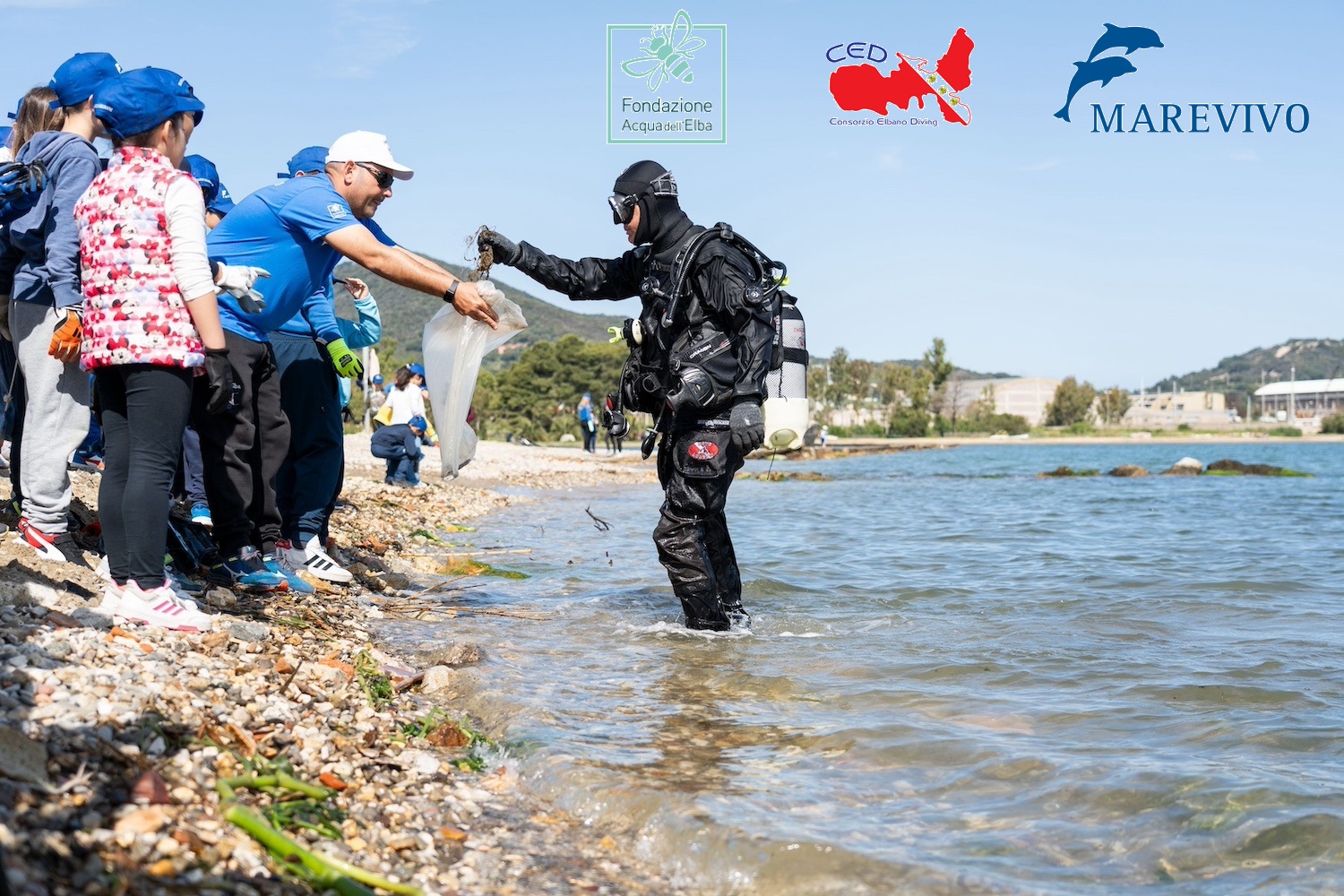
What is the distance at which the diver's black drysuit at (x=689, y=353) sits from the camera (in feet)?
17.9

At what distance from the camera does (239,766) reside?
2.92 m

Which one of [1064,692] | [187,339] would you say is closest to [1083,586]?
[1064,692]

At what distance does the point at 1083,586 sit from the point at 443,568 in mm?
4891

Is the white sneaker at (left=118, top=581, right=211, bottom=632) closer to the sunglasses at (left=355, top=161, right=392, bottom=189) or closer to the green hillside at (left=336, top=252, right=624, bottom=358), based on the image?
the sunglasses at (left=355, top=161, right=392, bottom=189)

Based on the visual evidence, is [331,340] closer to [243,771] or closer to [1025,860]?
[243,771]

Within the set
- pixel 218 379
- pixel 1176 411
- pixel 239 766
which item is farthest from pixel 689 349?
pixel 1176 411

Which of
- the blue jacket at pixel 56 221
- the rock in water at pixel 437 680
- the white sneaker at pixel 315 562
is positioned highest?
the blue jacket at pixel 56 221

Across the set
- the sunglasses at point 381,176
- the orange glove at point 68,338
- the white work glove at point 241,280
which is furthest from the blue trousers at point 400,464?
the orange glove at point 68,338

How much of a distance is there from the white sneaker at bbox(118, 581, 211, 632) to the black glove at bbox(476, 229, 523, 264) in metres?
2.38

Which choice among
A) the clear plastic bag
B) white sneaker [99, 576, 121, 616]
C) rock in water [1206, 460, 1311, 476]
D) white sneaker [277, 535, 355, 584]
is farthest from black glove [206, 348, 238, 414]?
rock in water [1206, 460, 1311, 476]

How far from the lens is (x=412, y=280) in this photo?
499cm

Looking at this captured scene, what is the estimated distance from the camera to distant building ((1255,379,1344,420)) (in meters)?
162

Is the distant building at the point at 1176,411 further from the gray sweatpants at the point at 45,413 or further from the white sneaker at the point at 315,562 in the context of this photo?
the gray sweatpants at the point at 45,413

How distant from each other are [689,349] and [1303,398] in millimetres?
188849
